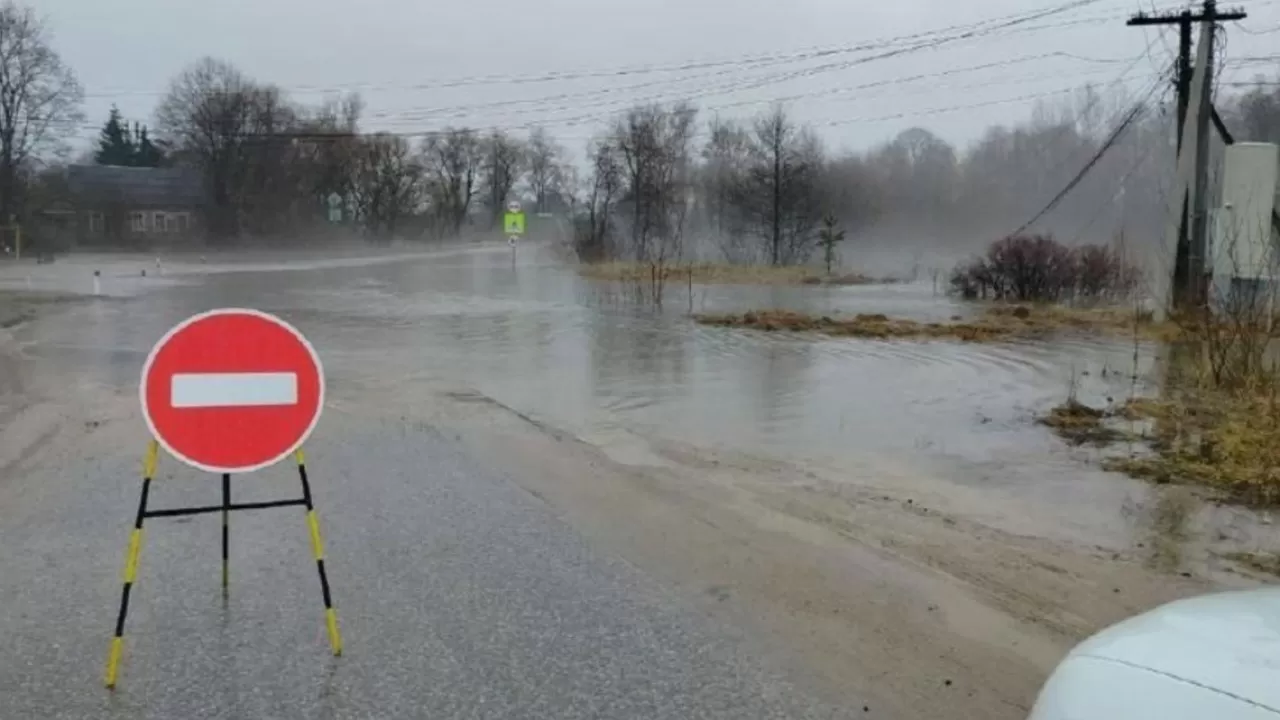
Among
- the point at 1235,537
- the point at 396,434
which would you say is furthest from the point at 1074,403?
the point at 396,434

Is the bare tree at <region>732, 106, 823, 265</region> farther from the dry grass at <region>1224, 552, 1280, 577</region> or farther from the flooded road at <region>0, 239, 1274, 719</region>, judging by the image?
the dry grass at <region>1224, 552, 1280, 577</region>

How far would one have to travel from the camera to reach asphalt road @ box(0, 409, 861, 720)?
4289 mm

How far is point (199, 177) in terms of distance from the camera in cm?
9525

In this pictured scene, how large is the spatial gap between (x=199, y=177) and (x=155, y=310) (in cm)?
7454

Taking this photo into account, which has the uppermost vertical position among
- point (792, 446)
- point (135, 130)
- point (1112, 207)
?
point (135, 130)

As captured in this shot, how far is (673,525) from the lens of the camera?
7.30 m

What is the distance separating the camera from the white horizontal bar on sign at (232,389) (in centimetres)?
462

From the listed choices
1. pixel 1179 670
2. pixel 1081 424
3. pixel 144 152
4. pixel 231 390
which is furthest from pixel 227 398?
pixel 144 152

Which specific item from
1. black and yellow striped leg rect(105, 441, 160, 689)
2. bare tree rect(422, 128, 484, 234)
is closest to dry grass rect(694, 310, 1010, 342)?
black and yellow striped leg rect(105, 441, 160, 689)

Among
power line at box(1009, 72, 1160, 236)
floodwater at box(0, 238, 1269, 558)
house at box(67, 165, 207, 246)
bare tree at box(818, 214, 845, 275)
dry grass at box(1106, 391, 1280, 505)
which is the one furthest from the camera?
house at box(67, 165, 207, 246)

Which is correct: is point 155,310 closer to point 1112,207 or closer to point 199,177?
point 1112,207

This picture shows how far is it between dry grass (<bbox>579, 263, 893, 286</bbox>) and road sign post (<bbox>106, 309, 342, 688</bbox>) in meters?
39.2

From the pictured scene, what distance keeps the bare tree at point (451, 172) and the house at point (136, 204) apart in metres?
21.4

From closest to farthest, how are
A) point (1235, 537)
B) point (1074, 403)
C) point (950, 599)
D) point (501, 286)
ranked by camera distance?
point (950, 599) < point (1235, 537) < point (1074, 403) < point (501, 286)
